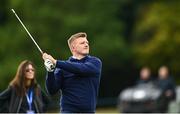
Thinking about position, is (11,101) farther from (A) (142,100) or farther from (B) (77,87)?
(A) (142,100)

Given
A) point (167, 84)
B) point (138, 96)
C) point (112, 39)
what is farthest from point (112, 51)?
point (167, 84)

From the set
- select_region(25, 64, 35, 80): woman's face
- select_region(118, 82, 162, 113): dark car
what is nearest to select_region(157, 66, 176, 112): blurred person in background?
select_region(118, 82, 162, 113): dark car

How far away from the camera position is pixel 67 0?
43.1 metres

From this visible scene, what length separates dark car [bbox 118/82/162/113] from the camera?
95.2ft

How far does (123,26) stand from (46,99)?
102 ft

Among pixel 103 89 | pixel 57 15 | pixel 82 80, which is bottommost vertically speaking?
pixel 82 80

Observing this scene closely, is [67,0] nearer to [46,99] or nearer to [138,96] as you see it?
[138,96]

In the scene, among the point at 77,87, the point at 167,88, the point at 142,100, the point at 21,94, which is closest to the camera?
the point at 77,87

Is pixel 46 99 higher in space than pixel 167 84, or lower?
lower

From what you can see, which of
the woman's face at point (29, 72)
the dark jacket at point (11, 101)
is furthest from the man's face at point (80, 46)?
the dark jacket at point (11, 101)

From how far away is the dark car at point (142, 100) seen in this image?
29.0 metres

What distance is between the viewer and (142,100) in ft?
99.6

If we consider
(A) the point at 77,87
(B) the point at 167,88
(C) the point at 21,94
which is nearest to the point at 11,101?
(C) the point at 21,94

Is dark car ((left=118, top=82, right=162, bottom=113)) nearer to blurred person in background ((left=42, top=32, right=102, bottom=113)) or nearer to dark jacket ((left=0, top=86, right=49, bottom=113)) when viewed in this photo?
dark jacket ((left=0, top=86, right=49, bottom=113))
